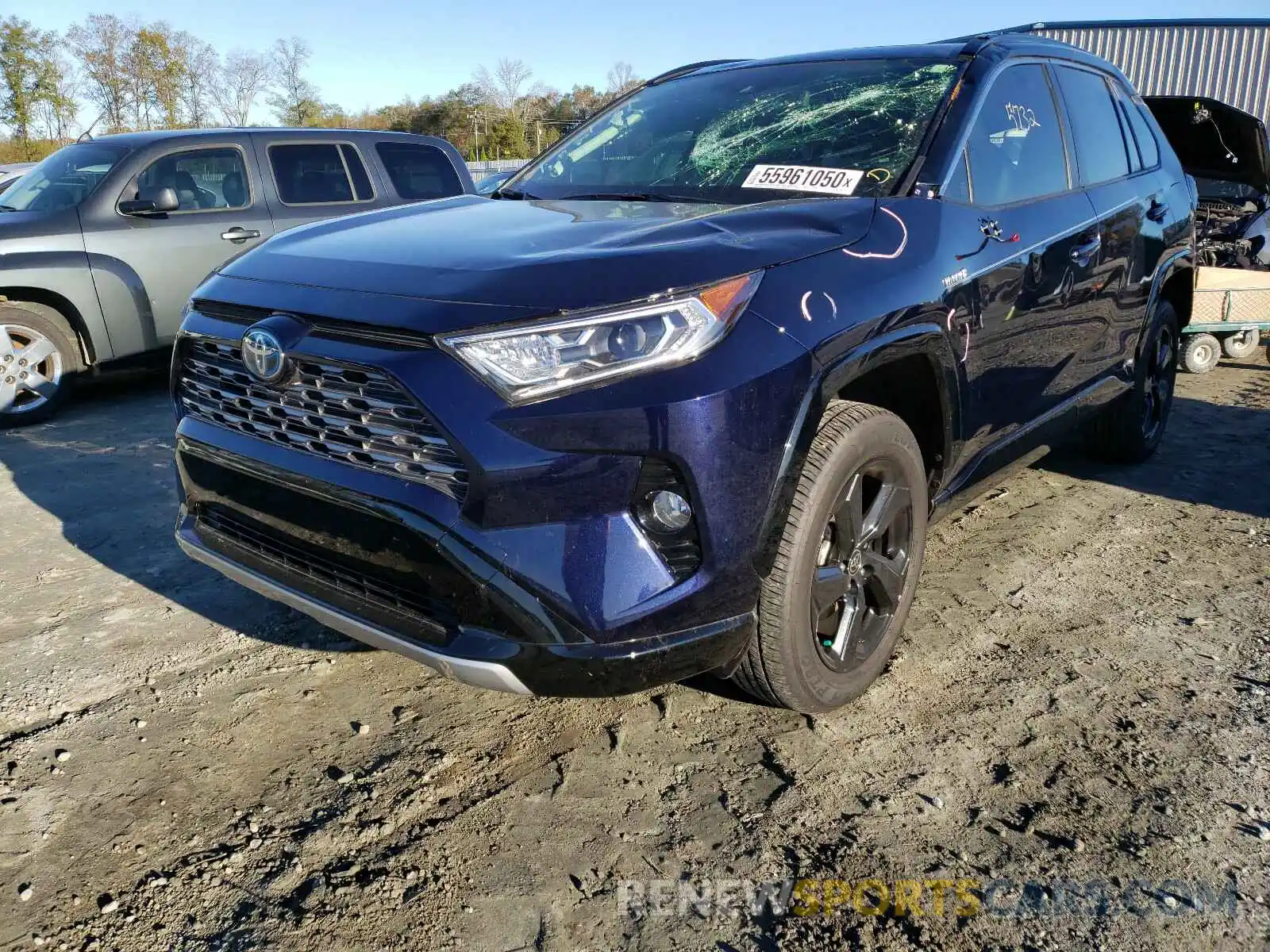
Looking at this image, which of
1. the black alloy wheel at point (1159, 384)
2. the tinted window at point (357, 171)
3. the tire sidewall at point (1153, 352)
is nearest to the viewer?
the tire sidewall at point (1153, 352)

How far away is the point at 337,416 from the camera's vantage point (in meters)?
2.34

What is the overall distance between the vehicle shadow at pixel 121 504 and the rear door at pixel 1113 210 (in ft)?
10.3

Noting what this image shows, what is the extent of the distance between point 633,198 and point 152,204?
438cm

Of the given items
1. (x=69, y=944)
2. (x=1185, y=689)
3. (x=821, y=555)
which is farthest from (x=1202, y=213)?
(x=69, y=944)

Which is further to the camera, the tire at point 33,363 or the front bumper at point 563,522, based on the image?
the tire at point 33,363

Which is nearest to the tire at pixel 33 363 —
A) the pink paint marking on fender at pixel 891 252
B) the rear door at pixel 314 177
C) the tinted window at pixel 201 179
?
the tinted window at pixel 201 179

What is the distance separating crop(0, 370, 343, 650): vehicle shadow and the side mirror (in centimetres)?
103

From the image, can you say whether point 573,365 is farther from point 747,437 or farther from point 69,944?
point 69,944

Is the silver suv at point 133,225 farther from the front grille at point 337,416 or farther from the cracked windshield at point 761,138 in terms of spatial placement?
the front grille at point 337,416

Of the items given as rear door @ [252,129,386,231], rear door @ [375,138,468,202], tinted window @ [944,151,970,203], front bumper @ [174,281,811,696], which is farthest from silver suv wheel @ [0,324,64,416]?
tinted window @ [944,151,970,203]

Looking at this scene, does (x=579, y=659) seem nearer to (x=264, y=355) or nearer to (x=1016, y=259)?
(x=264, y=355)

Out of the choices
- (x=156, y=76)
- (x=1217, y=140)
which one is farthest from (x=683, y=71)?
(x=156, y=76)

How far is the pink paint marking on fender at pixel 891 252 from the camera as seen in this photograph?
2.59m

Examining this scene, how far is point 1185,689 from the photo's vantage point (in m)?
2.97
